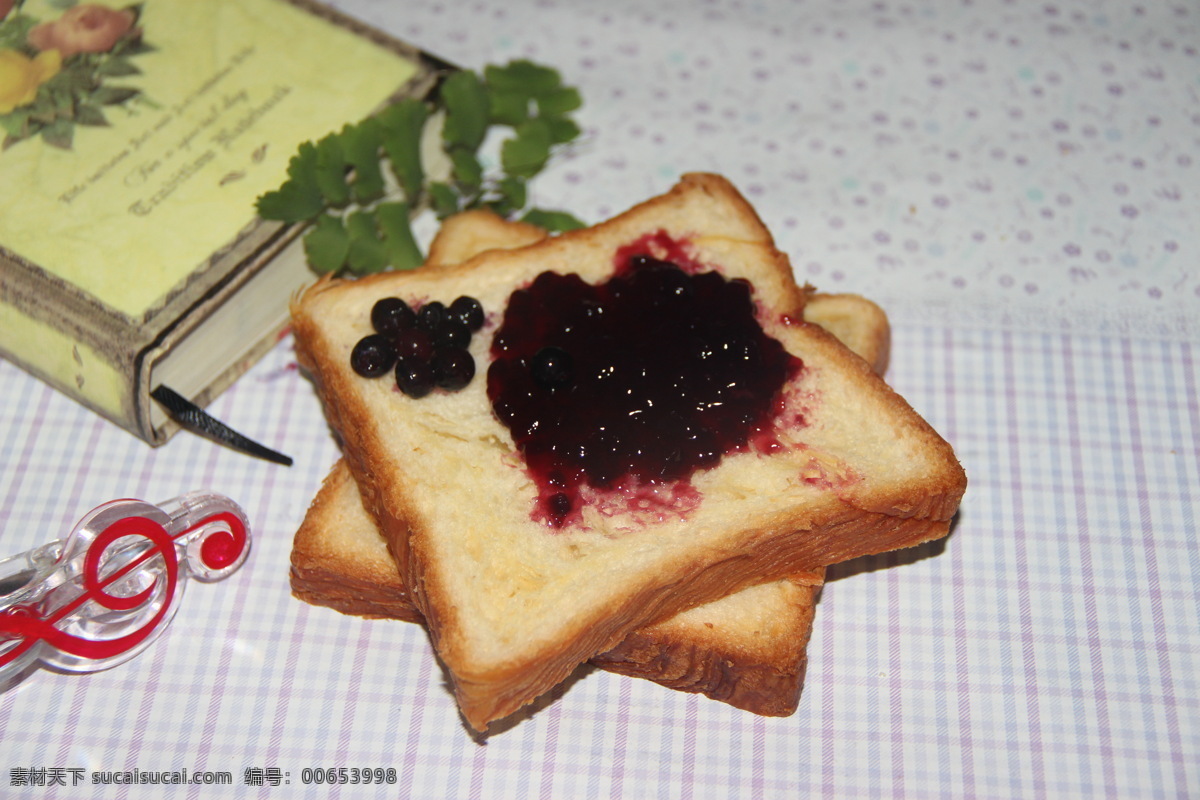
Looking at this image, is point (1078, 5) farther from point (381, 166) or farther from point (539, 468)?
point (539, 468)

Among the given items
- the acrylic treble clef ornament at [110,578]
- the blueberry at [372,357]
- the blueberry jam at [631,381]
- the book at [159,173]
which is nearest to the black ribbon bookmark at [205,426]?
the book at [159,173]

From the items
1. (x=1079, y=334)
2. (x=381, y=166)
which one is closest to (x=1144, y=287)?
(x=1079, y=334)

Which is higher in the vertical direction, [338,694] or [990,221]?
[990,221]

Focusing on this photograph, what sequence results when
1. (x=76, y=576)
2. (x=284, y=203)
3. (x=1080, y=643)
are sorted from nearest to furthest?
(x=76, y=576)
(x=1080, y=643)
(x=284, y=203)

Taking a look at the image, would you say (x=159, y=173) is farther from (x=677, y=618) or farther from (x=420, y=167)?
(x=677, y=618)

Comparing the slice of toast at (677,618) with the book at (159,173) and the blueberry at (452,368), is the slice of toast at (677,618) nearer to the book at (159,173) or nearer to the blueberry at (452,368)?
the blueberry at (452,368)

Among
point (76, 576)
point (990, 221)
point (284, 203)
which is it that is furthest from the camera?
point (990, 221)

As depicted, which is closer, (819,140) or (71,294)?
(71,294)
